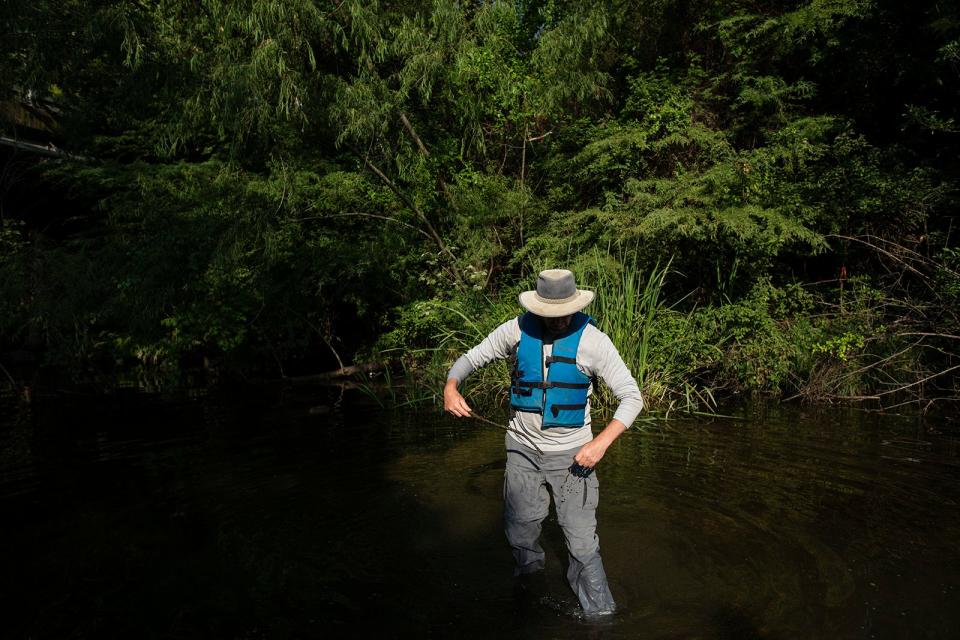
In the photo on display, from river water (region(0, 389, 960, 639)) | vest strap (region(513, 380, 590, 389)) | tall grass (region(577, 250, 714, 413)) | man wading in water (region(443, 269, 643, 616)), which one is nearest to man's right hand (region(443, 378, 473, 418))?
man wading in water (region(443, 269, 643, 616))

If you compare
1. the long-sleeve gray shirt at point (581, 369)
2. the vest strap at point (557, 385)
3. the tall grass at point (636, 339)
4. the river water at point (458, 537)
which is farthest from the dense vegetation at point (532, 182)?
the vest strap at point (557, 385)

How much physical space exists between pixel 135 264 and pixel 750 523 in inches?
436

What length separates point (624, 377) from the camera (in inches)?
142

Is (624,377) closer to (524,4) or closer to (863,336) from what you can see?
(863,336)

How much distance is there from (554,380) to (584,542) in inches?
34.1

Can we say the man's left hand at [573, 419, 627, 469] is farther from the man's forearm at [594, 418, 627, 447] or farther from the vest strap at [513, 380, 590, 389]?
the vest strap at [513, 380, 590, 389]

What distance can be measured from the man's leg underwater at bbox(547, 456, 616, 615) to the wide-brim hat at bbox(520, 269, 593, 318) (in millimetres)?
831

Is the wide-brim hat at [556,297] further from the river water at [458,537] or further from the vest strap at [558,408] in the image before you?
the river water at [458,537]

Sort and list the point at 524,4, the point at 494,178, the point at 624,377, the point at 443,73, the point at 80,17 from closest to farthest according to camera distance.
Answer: the point at 624,377 → the point at 80,17 → the point at 443,73 → the point at 494,178 → the point at 524,4

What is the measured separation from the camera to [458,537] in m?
5.04

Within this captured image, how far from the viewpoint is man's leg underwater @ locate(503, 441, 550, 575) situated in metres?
3.88

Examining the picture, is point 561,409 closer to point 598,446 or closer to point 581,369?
point 581,369

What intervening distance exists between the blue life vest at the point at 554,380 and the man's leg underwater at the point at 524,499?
282 mm

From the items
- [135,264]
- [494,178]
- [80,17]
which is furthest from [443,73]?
[135,264]
